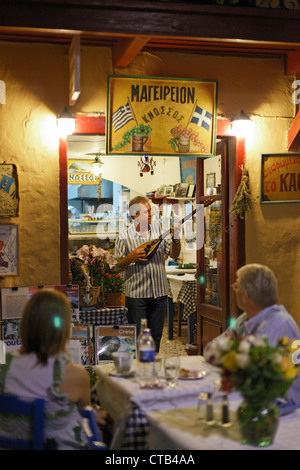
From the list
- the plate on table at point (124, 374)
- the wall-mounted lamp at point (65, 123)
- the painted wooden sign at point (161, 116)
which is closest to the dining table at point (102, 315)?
the painted wooden sign at point (161, 116)

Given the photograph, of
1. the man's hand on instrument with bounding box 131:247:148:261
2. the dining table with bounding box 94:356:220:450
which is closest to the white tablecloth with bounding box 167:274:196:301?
the man's hand on instrument with bounding box 131:247:148:261

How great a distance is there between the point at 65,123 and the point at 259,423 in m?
3.80

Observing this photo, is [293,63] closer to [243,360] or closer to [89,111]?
[89,111]

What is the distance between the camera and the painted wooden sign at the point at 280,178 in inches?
254

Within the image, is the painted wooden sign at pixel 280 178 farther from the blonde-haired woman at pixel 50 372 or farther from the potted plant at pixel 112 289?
→ the blonde-haired woman at pixel 50 372

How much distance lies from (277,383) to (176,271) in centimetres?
769

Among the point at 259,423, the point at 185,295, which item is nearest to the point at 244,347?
the point at 259,423

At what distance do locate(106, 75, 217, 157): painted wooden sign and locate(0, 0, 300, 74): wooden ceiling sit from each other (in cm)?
34

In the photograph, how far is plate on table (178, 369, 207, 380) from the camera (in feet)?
11.9

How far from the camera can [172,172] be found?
12.4 metres

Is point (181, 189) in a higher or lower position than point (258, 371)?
higher

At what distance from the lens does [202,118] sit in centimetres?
618

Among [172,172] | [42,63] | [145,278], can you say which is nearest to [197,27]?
[42,63]
